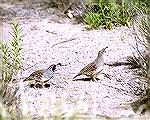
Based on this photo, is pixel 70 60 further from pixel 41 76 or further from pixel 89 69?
pixel 41 76

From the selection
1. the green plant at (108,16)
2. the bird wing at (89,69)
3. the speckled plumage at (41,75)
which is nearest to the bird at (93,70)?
the bird wing at (89,69)

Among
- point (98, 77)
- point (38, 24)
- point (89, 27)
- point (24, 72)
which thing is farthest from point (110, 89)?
point (38, 24)

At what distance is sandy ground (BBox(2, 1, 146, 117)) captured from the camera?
334 centimetres

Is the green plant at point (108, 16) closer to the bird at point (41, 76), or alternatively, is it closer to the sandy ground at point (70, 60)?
the sandy ground at point (70, 60)

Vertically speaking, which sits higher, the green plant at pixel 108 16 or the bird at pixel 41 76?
the green plant at pixel 108 16

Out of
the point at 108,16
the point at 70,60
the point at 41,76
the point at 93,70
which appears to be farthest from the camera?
the point at 108,16

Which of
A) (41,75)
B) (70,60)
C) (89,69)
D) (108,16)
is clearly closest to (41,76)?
(41,75)

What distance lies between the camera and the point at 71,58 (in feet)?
13.7

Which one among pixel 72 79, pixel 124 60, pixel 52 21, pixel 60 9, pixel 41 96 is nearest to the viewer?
pixel 41 96

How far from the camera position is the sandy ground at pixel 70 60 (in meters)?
3.34

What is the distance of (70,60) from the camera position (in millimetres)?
4129

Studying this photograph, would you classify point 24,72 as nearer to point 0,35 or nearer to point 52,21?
point 0,35

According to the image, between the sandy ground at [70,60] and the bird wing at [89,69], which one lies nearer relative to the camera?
the sandy ground at [70,60]

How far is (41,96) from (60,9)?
8.17 feet
